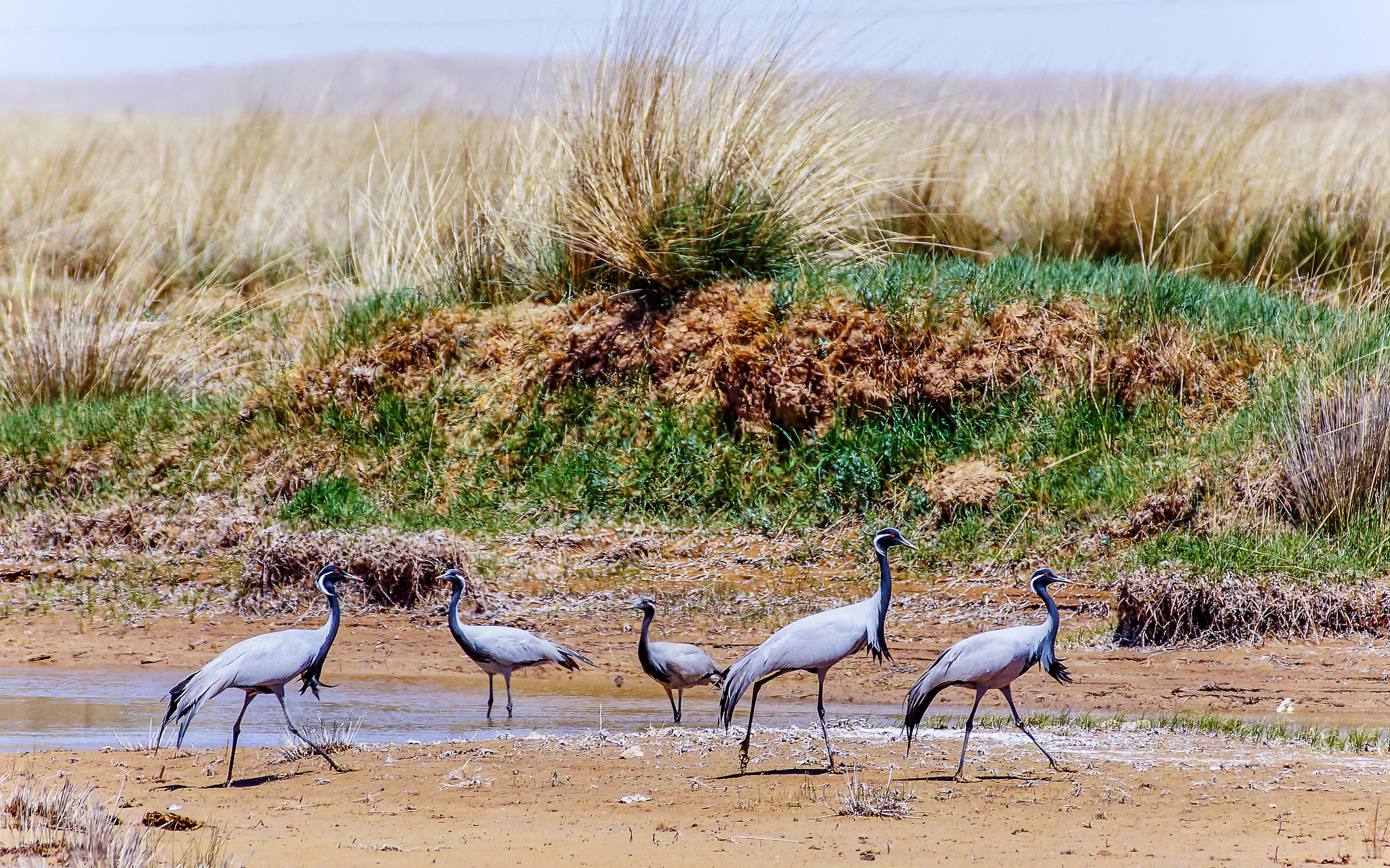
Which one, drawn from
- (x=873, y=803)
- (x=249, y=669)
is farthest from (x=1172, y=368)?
(x=249, y=669)

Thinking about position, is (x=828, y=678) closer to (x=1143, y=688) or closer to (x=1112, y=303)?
(x=1143, y=688)

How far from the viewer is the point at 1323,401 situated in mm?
Answer: 9734

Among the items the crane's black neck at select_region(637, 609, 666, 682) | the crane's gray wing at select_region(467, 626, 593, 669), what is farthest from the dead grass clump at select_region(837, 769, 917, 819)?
the crane's gray wing at select_region(467, 626, 593, 669)

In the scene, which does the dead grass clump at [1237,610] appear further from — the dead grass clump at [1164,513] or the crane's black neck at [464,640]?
the crane's black neck at [464,640]

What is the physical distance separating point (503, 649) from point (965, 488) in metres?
4.57

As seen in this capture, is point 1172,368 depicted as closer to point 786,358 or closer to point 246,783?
point 786,358

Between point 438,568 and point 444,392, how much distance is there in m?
2.98

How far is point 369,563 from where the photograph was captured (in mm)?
9664

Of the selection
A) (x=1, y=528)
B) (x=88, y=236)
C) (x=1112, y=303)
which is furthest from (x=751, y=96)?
(x=88, y=236)

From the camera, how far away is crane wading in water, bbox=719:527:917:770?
6.07 m

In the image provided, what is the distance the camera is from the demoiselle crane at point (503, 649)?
25.1 feet

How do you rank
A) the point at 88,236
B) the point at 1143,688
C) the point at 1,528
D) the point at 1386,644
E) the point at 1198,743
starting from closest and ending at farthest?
the point at 1198,743, the point at 1143,688, the point at 1386,644, the point at 1,528, the point at 88,236

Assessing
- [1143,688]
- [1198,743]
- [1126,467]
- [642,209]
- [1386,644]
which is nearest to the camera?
[1198,743]

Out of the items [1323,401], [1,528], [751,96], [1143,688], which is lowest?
[1,528]
